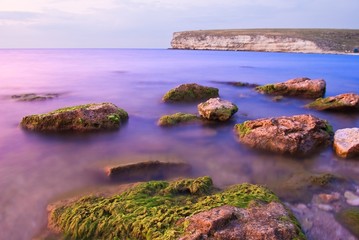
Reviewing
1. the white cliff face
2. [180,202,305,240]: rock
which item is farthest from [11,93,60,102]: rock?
the white cliff face

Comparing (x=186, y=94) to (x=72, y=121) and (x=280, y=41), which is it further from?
(x=280, y=41)

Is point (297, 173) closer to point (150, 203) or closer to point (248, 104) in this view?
point (150, 203)

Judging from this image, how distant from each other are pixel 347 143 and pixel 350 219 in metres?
3.02

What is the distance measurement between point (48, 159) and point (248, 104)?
8854 millimetres

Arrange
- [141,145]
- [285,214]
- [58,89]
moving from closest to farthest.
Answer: [285,214]
[141,145]
[58,89]

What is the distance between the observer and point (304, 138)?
7520 mm

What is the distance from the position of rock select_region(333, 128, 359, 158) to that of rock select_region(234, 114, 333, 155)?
1.05 feet

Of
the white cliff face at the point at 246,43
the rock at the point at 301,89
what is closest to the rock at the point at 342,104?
the rock at the point at 301,89

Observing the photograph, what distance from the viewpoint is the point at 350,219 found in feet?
15.4

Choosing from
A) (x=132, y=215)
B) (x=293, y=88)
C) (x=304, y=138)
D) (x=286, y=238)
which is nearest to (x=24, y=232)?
(x=132, y=215)

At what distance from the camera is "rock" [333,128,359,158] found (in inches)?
278

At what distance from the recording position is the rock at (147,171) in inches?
238

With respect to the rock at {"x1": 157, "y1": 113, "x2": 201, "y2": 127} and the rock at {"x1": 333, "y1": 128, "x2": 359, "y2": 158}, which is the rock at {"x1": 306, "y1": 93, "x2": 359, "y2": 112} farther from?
the rock at {"x1": 157, "y1": 113, "x2": 201, "y2": 127}

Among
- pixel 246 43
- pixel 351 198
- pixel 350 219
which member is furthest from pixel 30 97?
pixel 246 43
